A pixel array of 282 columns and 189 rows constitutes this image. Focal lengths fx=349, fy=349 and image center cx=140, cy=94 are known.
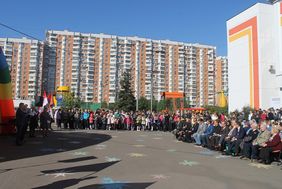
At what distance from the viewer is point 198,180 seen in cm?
848

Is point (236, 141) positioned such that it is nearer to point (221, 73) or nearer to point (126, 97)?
point (126, 97)

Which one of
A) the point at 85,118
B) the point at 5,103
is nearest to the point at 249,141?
the point at 5,103

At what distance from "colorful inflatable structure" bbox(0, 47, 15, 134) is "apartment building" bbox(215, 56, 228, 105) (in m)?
68.3

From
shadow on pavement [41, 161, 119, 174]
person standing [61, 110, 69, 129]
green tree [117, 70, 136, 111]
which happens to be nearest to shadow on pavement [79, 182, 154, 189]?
shadow on pavement [41, 161, 119, 174]

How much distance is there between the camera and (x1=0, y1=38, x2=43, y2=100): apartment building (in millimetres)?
76438

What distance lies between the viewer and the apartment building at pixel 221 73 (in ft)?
270

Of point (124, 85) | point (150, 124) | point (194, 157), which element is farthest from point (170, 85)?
point (194, 157)

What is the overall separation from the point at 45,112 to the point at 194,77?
6501cm

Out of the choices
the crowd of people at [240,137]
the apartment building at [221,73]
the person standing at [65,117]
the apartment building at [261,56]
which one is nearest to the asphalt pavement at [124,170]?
the crowd of people at [240,137]

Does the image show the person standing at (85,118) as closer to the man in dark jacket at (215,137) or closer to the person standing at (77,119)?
the person standing at (77,119)

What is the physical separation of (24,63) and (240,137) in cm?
7280

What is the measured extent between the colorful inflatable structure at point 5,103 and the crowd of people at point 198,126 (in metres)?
0.93

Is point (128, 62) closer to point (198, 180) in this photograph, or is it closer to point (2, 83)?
point (2, 83)

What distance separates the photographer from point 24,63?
79188 millimetres
